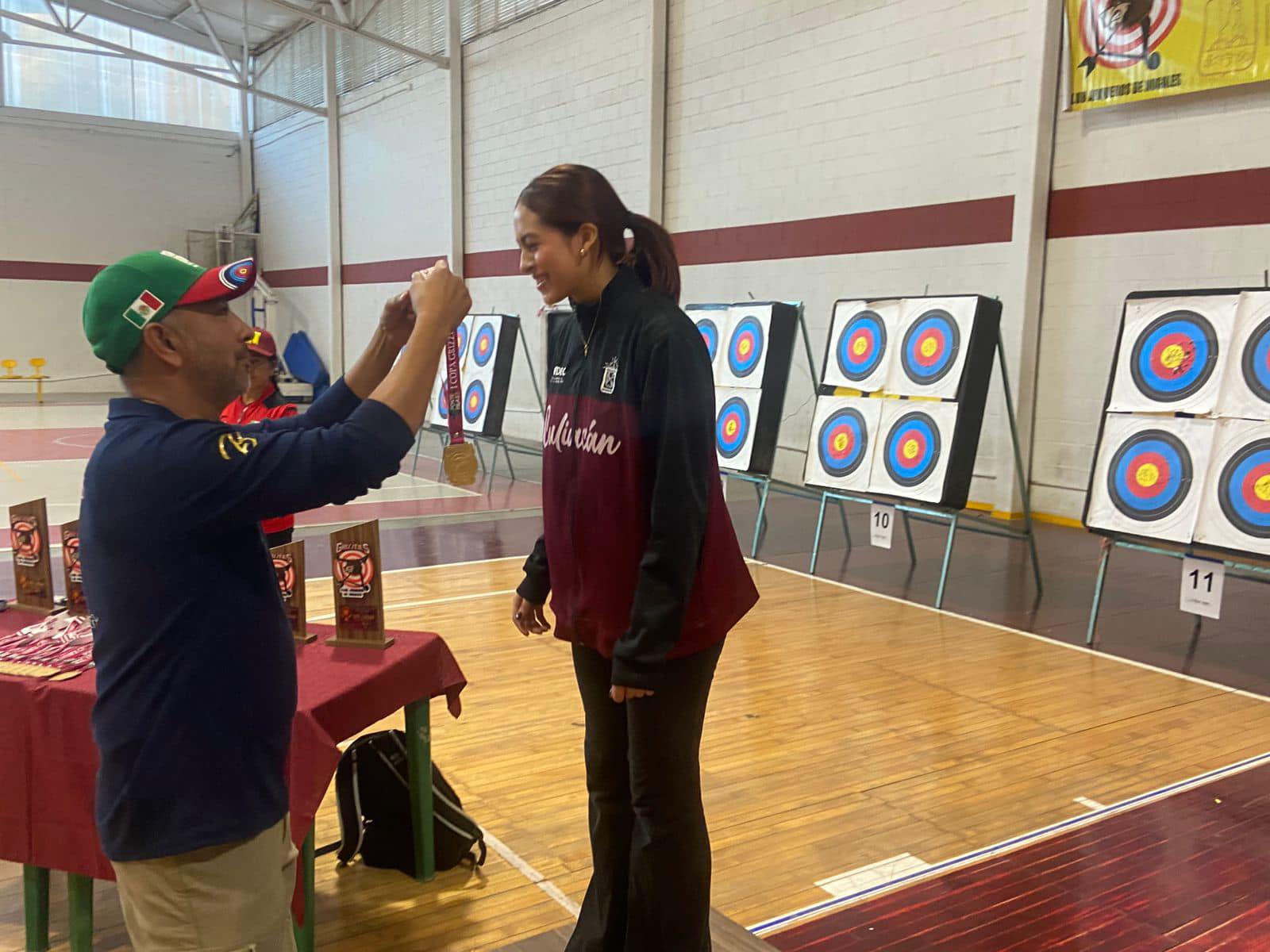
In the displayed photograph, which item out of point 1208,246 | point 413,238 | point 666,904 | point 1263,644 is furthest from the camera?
point 413,238

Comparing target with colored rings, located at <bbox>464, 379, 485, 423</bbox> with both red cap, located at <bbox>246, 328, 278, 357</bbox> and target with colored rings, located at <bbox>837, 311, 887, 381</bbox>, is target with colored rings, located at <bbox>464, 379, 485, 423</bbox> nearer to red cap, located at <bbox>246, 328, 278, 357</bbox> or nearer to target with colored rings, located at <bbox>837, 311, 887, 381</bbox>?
target with colored rings, located at <bbox>837, 311, 887, 381</bbox>

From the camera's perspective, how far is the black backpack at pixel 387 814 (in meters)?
2.24

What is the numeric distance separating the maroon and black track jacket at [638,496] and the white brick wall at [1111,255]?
472 centimetres

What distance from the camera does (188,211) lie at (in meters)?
15.6

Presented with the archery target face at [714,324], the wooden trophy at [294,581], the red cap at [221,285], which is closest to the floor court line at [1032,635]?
the archery target face at [714,324]

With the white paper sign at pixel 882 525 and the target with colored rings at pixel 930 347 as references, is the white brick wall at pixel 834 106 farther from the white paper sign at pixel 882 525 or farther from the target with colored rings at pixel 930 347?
the white paper sign at pixel 882 525

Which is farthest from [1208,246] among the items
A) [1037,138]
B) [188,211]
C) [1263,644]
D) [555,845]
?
[188,211]

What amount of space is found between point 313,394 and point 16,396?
4.17 metres

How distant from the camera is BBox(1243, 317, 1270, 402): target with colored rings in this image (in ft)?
12.9

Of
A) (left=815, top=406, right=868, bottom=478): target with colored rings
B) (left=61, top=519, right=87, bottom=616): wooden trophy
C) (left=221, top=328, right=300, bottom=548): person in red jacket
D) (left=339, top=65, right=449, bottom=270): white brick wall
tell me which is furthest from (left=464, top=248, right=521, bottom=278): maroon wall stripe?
(left=61, top=519, right=87, bottom=616): wooden trophy

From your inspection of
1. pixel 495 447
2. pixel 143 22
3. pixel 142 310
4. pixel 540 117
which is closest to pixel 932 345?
pixel 495 447

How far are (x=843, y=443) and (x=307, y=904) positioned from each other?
13.2 feet

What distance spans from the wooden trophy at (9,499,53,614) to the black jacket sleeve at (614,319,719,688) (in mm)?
1432

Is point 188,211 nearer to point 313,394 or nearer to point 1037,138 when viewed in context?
point 313,394
